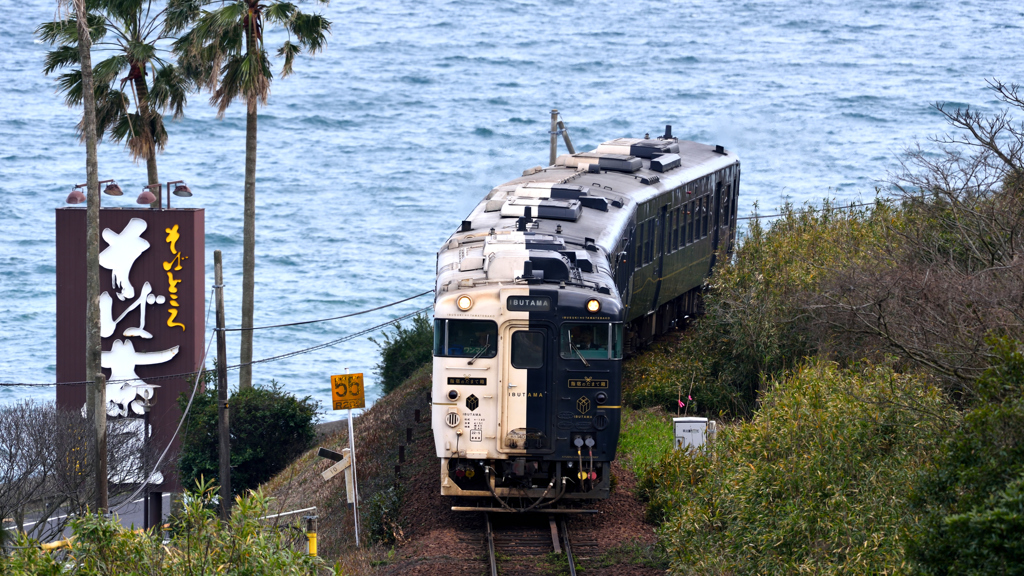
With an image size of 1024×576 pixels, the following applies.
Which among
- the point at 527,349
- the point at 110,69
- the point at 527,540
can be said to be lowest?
the point at 527,540

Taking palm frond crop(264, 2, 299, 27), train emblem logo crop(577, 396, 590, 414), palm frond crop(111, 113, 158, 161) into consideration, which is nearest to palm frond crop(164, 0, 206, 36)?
palm frond crop(264, 2, 299, 27)

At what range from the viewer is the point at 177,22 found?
3031 centimetres

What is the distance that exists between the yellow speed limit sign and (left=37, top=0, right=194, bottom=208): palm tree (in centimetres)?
1165

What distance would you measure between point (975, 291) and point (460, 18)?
415ft

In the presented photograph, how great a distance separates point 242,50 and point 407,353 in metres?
9.69

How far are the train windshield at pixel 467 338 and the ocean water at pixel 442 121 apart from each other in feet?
151

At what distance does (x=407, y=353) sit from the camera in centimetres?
3491

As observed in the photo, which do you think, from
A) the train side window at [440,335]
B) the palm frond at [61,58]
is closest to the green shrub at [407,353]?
the palm frond at [61,58]

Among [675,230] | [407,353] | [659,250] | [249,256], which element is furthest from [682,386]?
[407,353]

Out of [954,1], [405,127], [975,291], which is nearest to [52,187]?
[405,127]

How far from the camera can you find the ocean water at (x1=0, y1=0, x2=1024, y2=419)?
77.8 meters

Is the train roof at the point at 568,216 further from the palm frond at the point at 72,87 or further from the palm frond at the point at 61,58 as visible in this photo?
the palm frond at the point at 61,58

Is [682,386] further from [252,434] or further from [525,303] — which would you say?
[252,434]

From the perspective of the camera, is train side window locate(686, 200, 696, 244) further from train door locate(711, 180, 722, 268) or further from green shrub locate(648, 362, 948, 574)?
green shrub locate(648, 362, 948, 574)
